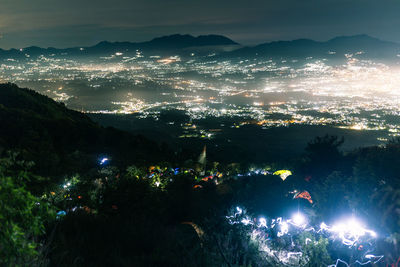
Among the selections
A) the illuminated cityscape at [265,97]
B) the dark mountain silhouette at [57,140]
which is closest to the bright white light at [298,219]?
the dark mountain silhouette at [57,140]

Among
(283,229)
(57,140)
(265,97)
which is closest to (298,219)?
(283,229)

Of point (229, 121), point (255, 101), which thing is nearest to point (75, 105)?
point (229, 121)

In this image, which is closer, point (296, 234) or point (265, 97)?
point (296, 234)

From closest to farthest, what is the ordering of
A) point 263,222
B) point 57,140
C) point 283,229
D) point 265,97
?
point 283,229 → point 263,222 → point 57,140 → point 265,97

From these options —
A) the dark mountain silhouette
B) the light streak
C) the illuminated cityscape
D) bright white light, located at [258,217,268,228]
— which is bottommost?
the illuminated cityscape

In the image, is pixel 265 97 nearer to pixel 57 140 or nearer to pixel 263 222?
pixel 57 140

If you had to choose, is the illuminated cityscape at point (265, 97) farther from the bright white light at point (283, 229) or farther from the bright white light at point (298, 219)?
the bright white light at point (283, 229)

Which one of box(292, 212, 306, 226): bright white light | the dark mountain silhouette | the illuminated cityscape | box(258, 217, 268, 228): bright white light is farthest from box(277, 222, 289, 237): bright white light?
the illuminated cityscape

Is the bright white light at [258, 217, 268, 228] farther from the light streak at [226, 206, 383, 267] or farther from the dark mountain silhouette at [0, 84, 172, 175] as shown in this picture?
the dark mountain silhouette at [0, 84, 172, 175]

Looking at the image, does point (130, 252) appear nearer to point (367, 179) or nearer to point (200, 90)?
point (367, 179)
